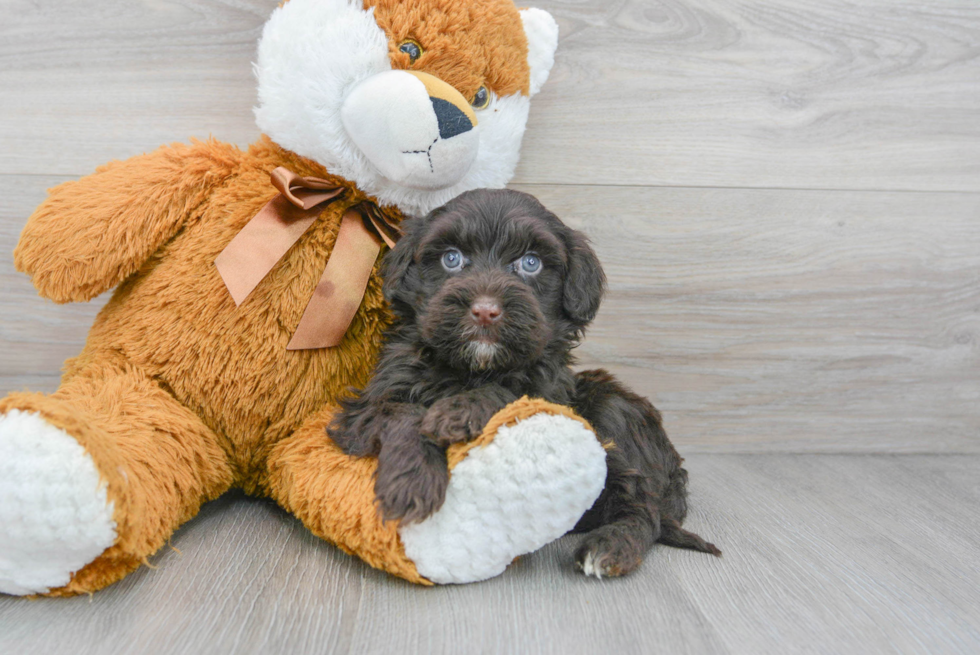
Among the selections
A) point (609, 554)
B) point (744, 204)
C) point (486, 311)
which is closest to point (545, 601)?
point (609, 554)

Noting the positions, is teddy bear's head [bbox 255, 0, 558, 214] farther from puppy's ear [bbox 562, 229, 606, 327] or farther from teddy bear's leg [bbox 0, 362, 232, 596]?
teddy bear's leg [bbox 0, 362, 232, 596]

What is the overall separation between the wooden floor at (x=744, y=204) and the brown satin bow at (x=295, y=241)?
1.27 ft

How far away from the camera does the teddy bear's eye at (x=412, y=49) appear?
3.95ft

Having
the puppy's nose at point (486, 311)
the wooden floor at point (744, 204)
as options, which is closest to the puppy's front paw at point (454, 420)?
the puppy's nose at point (486, 311)

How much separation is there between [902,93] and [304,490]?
5.73 ft

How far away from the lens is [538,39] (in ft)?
4.64

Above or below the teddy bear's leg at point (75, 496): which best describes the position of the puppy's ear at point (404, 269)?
above

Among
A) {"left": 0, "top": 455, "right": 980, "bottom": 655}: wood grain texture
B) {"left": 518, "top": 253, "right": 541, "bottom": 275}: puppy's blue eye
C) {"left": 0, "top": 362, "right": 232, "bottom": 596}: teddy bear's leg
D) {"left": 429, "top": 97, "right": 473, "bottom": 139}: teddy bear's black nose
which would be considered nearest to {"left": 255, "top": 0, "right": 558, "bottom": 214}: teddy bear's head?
{"left": 429, "top": 97, "right": 473, "bottom": 139}: teddy bear's black nose

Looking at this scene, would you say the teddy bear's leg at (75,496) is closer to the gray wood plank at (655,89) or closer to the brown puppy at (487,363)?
Result: the brown puppy at (487,363)

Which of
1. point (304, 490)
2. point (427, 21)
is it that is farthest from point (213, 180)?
point (304, 490)

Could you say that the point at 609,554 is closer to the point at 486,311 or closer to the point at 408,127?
the point at 486,311

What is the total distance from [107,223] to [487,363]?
28.7 inches

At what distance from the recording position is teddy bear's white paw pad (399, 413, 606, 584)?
0.98 metres

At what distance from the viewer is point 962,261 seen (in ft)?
6.08
